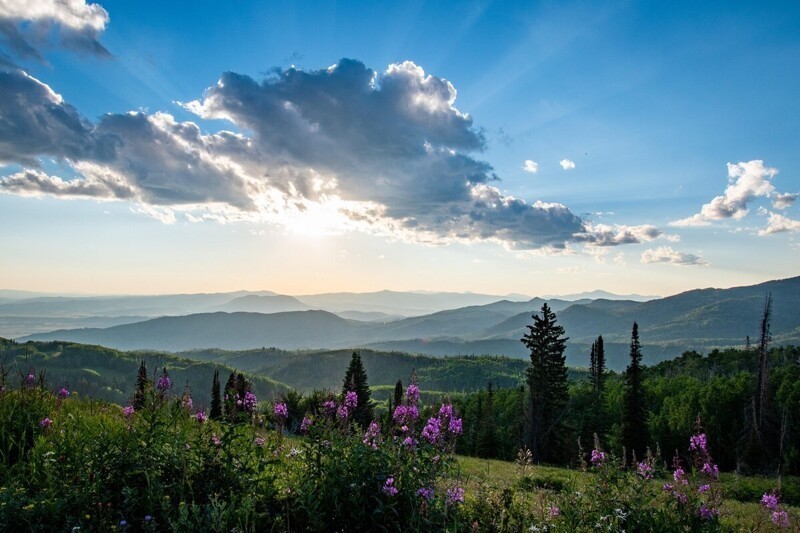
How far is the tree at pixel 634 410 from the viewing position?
46531 millimetres

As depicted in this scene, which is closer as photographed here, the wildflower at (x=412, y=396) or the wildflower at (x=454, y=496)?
the wildflower at (x=454, y=496)

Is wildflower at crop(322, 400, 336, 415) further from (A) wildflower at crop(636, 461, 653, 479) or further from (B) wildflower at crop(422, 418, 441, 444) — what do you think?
(A) wildflower at crop(636, 461, 653, 479)

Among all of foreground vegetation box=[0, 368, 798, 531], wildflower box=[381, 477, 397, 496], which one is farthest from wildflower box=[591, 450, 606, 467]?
wildflower box=[381, 477, 397, 496]

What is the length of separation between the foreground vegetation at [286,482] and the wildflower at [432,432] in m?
0.02

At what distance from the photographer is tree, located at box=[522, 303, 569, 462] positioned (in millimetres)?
43984

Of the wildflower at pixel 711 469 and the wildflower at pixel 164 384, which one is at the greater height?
the wildflower at pixel 164 384

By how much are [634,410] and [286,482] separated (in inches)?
1940

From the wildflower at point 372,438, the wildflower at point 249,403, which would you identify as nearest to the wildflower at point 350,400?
the wildflower at point 372,438

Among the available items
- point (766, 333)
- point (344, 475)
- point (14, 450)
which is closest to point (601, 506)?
point (344, 475)

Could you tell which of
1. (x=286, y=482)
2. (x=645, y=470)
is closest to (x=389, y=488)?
(x=286, y=482)

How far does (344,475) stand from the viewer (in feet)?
21.6

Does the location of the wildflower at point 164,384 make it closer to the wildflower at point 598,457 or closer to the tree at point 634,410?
the wildflower at point 598,457

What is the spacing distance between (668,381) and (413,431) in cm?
7222

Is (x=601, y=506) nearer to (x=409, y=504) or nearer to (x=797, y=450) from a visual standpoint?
(x=409, y=504)
